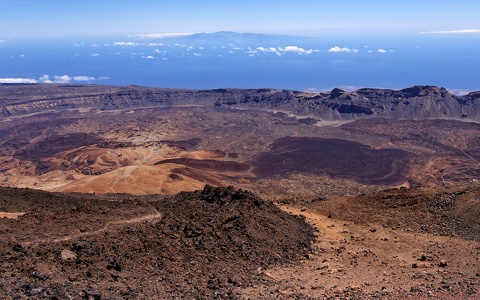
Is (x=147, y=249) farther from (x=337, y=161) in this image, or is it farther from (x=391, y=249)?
(x=337, y=161)

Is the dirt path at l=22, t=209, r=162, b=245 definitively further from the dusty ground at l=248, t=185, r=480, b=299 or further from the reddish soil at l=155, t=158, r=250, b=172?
the reddish soil at l=155, t=158, r=250, b=172

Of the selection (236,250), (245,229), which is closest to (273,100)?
(245,229)


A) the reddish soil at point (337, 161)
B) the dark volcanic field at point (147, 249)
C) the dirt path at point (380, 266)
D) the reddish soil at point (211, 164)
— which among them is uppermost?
the dark volcanic field at point (147, 249)

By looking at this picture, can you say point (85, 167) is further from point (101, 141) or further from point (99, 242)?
point (99, 242)

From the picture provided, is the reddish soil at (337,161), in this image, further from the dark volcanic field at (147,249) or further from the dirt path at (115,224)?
the dirt path at (115,224)

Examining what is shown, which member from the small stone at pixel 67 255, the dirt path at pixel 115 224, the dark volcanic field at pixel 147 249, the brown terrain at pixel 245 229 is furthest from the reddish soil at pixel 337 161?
the small stone at pixel 67 255

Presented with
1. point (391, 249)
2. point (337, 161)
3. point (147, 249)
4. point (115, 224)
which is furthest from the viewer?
point (337, 161)
